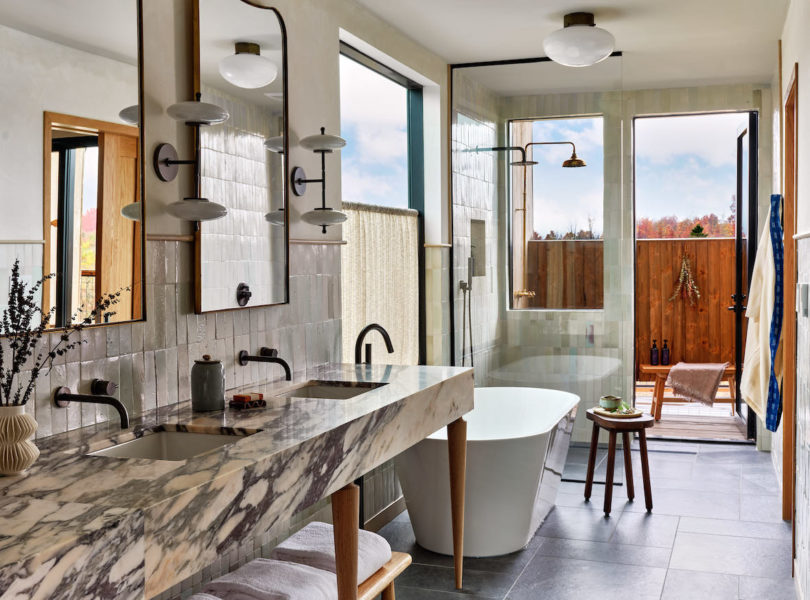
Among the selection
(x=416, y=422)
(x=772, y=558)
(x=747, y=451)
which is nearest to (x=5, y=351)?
(x=416, y=422)

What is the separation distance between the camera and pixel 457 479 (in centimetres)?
336

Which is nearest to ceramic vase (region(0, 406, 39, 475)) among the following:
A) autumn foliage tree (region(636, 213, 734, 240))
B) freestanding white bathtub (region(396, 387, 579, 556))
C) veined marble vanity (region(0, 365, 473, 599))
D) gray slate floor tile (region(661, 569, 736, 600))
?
veined marble vanity (region(0, 365, 473, 599))

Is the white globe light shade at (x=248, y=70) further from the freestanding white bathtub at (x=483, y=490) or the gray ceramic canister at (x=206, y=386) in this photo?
the freestanding white bathtub at (x=483, y=490)

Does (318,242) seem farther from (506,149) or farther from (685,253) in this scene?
(685,253)

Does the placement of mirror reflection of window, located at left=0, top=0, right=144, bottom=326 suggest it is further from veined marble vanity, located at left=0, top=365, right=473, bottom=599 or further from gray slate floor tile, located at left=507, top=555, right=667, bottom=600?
gray slate floor tile, located at left=507, top=555, right=667, bottom=600

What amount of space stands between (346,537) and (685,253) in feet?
20.4

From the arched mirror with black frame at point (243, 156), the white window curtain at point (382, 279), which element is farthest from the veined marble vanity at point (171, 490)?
the white window curtain at point (382, 279)

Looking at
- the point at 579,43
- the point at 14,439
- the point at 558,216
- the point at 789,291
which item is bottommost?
the point at 14,439

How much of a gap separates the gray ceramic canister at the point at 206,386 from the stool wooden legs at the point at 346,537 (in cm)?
45

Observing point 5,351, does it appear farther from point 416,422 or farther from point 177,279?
point 416,422

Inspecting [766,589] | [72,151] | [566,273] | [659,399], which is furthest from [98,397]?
[659,399]

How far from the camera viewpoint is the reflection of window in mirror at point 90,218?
2.02 m

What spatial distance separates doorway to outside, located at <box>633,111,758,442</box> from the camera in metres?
7.65

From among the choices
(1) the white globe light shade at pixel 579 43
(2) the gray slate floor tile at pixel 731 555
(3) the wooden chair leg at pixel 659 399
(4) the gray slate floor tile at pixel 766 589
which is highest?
(1) the white globe light shade at pixel 579 43
